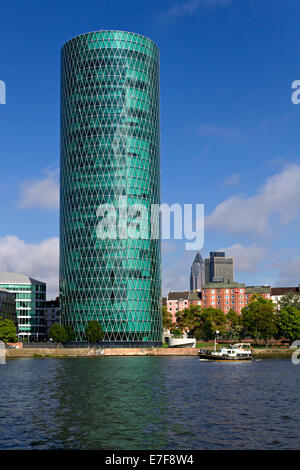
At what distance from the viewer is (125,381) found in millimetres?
87062

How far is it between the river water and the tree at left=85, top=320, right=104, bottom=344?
95383 millimetres

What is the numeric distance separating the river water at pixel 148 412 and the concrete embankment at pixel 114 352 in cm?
6608

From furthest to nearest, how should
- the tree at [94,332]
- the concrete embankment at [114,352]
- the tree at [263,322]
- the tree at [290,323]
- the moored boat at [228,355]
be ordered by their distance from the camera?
the tree at [263,322] < the tree at [94,332] < the tree at [290,323] < the concrete embankment at [114,352] < the moored boat at [228,355]

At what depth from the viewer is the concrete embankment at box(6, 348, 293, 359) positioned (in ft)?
523

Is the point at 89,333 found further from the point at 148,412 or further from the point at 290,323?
the point at 148,412

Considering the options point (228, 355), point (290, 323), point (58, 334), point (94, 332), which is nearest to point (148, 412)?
point (228, 355)

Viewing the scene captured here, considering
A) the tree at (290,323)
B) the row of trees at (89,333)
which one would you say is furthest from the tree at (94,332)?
the tree at (290,323)

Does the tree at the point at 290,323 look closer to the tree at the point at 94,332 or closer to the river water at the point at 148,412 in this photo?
the tree at the point at 94,332

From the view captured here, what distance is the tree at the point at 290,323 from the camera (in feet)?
601

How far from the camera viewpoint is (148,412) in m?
56.9

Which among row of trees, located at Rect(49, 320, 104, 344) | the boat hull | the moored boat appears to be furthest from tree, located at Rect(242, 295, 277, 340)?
row of trees, located at Rect(49, 320, 104, 344)
